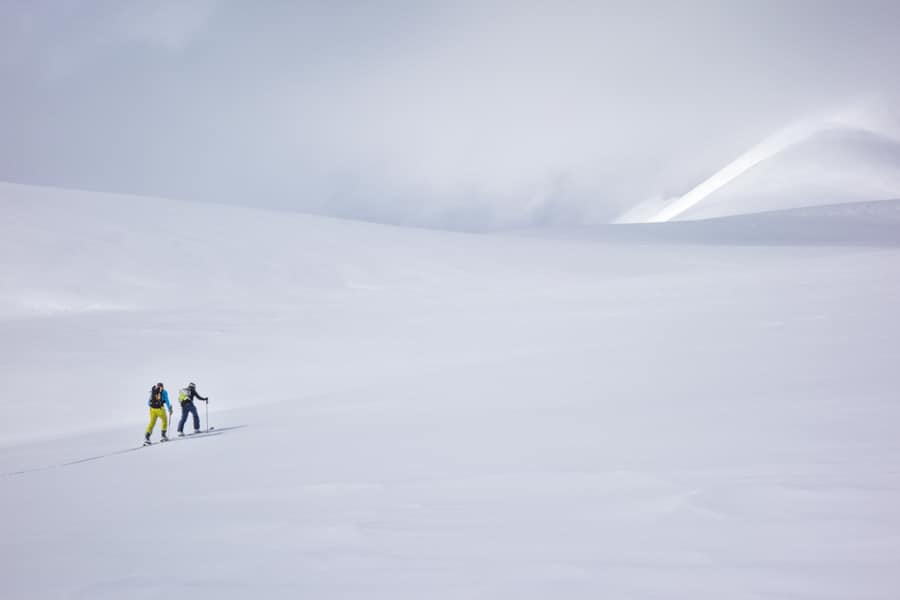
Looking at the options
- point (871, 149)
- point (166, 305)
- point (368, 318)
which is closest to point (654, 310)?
point (368, 318)

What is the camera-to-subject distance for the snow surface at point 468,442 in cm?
362

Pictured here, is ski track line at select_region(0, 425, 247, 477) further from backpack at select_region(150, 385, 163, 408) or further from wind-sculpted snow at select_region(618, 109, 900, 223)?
wind-sculpted snow at select_region(618, 109, 900, 223)

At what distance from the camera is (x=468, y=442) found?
7.26 meters

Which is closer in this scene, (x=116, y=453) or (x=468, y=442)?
(x=468, y=442)

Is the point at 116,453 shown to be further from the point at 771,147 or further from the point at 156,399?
the point at 771,147

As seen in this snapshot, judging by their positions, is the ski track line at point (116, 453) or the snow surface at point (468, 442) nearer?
the snow surface at point (468, 442)

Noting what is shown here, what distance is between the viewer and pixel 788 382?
819 cm

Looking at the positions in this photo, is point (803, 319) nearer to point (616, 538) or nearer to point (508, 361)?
point (508, 361)

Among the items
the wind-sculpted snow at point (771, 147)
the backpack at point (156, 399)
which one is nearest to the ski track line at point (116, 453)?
the backpack at point (156, 399)

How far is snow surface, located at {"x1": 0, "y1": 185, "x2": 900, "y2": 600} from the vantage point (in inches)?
142

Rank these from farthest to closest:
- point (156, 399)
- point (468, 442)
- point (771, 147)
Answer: point (771, 147) → point (156, 399) → point (468, 442)

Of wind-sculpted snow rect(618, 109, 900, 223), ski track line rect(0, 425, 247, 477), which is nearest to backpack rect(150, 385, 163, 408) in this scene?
ski track line rect(0, 425, 247, 477)

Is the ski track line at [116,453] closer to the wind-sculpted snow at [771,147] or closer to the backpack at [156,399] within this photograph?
the backpack at [156,399]

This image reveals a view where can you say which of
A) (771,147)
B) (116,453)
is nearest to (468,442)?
(116,453)
